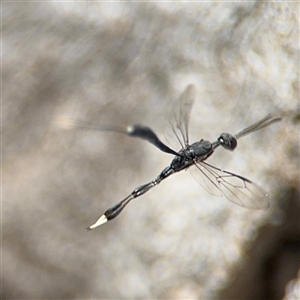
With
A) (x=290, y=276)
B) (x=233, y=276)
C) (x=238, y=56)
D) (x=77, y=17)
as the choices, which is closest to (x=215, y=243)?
(x=233, y=276)

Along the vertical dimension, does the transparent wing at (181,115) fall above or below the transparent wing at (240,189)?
above

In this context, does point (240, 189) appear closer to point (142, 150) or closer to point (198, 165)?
point (198, 165)

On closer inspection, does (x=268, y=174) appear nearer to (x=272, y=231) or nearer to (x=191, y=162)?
(x=272, y=231)

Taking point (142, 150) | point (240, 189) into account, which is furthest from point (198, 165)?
point (142, 150)

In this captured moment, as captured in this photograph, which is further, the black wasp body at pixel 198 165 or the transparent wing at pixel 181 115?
the transparent wing at pixel 181 115

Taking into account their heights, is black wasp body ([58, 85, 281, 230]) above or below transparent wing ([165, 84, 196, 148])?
below
